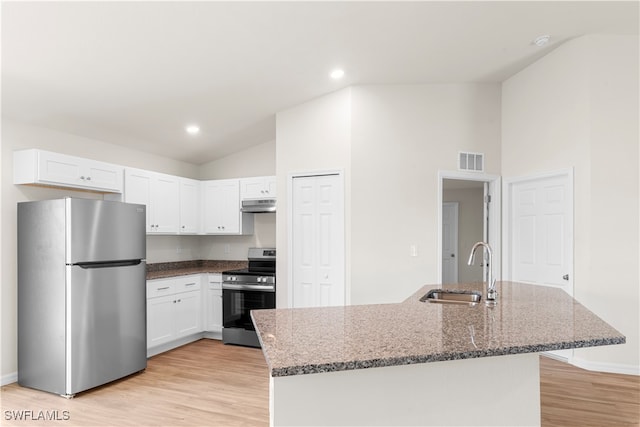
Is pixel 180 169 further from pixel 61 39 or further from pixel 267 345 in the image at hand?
pixel 267 345

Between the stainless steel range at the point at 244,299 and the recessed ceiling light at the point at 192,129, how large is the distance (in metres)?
1.72

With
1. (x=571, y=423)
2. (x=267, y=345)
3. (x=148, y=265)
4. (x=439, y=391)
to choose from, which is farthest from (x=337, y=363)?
(x=148, y=265)

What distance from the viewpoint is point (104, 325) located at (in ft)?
11.9

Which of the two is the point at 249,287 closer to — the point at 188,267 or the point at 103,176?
the point at 188,267

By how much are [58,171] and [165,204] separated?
1.38 metres

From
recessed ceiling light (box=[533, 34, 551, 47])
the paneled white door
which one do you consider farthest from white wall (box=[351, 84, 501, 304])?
recessed ceiling light (box=[533, 34, 551, 47])

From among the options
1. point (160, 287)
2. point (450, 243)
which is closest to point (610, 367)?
point (450, 243)

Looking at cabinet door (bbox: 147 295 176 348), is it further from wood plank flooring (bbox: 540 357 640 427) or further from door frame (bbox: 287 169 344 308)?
wood plank flooring (bbox: 540 357 640 427)

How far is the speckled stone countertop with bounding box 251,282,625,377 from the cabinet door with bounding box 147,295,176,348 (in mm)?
2726

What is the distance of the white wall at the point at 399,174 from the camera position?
14.4 ft

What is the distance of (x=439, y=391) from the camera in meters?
1.62

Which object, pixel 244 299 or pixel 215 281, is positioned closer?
pixel 244 299

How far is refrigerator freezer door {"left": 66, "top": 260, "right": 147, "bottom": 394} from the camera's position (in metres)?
3.42

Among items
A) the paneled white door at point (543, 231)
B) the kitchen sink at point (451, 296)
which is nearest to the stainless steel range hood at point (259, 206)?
the kitchen sink at point (451, 296)
